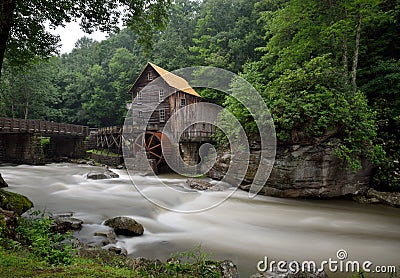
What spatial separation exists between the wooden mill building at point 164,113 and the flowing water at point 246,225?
22.6 ft

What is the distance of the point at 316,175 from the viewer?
9367 millimetres

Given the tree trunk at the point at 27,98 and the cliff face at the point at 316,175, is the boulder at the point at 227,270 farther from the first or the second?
the tree trunk at the point at 27,98

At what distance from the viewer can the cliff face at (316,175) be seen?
9336 mm

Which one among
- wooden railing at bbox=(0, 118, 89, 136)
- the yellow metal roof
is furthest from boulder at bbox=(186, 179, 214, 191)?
wooden railing at bbox=(0, 118, 89, 136)

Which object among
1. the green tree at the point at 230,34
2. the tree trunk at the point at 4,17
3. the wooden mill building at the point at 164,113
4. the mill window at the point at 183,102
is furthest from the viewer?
the green tree at the point at 230,34

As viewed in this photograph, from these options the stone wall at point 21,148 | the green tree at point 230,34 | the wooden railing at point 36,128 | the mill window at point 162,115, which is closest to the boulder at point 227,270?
the mill window at point 162,115

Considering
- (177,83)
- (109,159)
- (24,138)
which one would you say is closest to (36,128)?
(24,138)

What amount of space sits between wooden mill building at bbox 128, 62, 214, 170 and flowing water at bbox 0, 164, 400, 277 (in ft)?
22.6

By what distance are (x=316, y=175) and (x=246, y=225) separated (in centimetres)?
414

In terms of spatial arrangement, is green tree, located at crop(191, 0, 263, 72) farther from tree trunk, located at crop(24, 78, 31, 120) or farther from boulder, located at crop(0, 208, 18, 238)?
tree trunk, located at crop(24, 78, 31, 120)

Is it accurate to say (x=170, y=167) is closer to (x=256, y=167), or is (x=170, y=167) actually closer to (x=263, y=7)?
(x=256, y=167)

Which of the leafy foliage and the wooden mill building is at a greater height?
the wooden mill building

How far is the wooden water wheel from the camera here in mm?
18484

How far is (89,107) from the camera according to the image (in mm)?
31719
